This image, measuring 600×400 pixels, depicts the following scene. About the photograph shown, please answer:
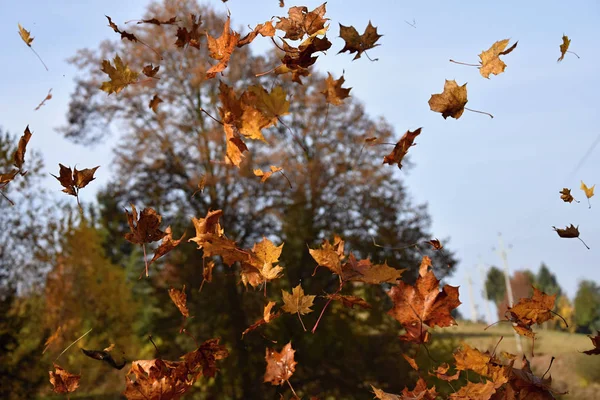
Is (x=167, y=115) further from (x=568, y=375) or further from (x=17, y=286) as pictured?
(x=568, y=375)

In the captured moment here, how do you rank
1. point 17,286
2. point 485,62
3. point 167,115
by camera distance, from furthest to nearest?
point 167,115
point 17,286
point 485,62

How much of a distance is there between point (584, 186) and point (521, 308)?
0.65 m

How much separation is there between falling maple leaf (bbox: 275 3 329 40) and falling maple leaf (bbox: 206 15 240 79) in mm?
173

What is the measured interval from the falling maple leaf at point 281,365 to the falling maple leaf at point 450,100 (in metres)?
0.98

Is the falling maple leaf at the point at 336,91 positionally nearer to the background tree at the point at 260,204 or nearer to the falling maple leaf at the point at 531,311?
the falling maple leaf at the point at 531,311

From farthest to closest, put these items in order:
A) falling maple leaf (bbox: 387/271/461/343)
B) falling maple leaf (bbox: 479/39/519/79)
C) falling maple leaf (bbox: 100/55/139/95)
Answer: falling maple leaf (bbox: 100/55/139/95)
falling maple leaf (bbox: 479/39/519/79)
falling maple leaf (bbox: 387/271/461/343)

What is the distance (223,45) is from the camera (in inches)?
78.4

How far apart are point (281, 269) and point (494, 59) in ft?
3.70

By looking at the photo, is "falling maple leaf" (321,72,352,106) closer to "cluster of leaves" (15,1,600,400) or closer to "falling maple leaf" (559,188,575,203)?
"cluster of leaves" (15,1,600,400)

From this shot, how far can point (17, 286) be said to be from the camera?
9.87m

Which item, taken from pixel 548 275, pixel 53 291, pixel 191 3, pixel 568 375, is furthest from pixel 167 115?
pixel 548 275

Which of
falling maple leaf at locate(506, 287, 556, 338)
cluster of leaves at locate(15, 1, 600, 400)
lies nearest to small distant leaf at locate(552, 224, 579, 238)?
cluster of leaves at locate(15, 1, 600, 400)

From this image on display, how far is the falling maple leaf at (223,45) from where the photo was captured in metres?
1.96

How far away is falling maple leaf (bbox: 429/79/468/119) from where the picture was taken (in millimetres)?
2064
